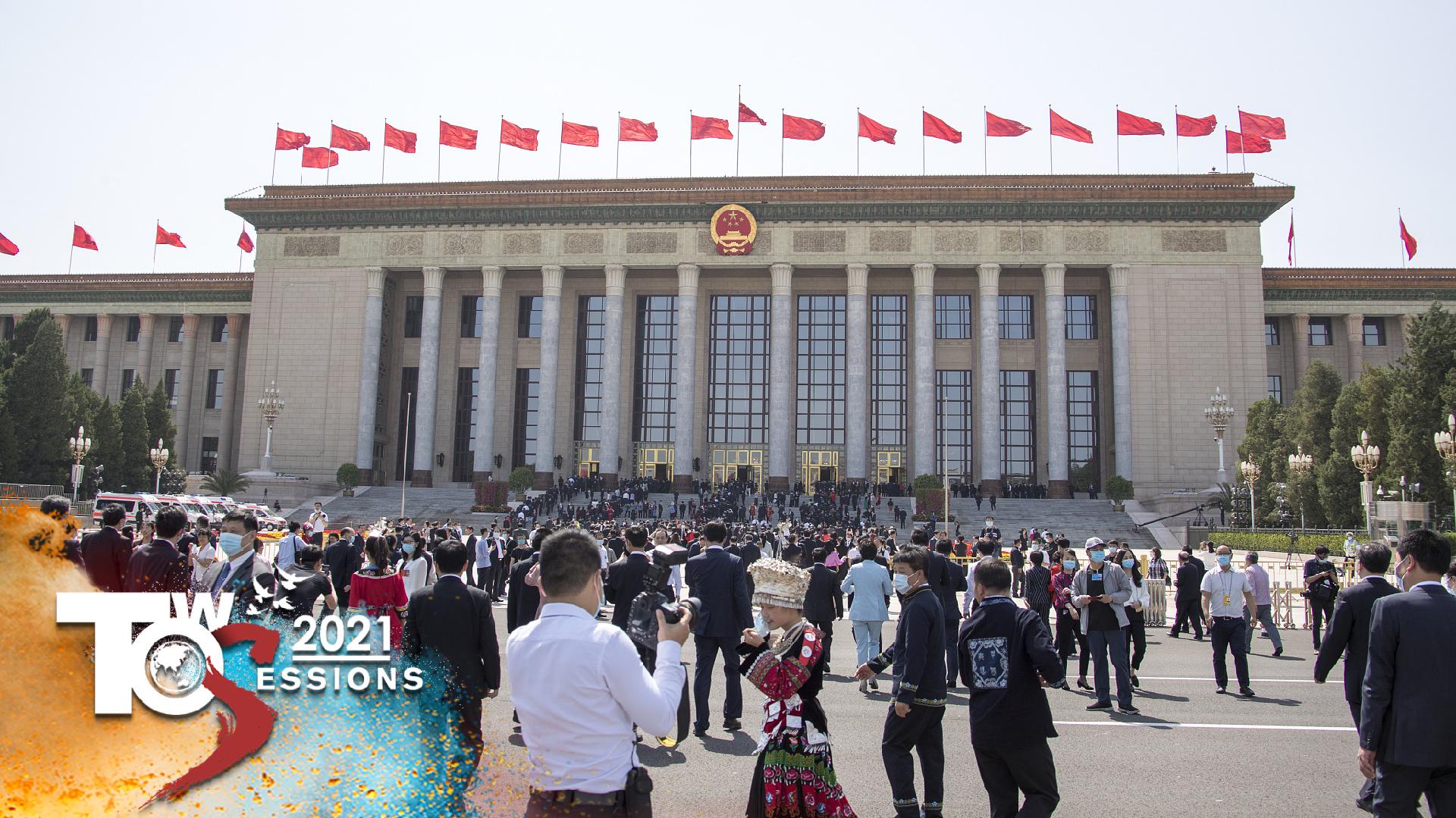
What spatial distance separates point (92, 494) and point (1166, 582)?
42144 millimetres

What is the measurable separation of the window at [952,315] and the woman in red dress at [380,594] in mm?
43971

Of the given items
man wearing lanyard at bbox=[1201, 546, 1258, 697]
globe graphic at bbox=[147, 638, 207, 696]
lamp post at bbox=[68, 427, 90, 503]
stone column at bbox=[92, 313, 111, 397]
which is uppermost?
stone column at bbox=[92, 313, 111, 397]

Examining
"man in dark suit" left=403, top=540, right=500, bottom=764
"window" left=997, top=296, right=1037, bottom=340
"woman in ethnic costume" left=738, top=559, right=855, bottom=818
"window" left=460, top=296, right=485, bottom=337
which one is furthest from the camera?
"window" left=460, top=296, right=485, bottom=337

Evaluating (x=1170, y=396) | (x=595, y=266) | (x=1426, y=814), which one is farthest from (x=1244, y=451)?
(x=1426, y=814)

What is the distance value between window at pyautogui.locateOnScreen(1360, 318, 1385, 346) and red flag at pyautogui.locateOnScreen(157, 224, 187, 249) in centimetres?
6347

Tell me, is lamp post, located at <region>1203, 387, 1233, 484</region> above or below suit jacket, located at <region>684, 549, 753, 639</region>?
above

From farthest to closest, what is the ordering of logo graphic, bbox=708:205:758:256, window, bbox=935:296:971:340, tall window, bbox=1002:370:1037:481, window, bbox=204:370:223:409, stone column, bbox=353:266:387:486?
window, bbox=204:370:223:409 → window, bbox=935:296:971:340 → tall window, bbox=1002:370:1037:481 → stone column, bbox=353:266:387:486 → logo graphic, bbox=708:205:758:256

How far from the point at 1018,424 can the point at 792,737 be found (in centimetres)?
4617

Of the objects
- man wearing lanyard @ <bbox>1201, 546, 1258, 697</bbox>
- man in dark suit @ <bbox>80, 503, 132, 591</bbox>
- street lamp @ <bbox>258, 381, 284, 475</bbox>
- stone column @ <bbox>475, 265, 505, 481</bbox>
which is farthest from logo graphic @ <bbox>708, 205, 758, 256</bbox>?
man in dark suit @ <bbox>80, 503, 132, 591</bbox>

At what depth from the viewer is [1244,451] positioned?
4056 cm

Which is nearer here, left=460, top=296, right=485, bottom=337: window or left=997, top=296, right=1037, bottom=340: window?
left=997, top=296, right=1037, bottom=340: window

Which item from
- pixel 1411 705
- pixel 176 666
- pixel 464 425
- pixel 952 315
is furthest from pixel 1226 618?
pixel 464 425

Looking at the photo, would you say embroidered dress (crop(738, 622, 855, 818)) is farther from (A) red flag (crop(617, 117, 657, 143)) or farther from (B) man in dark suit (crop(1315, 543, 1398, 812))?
(A) red flag (crop(617, 117, 657, 143))

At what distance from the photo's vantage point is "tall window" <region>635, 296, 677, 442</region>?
168 feet
